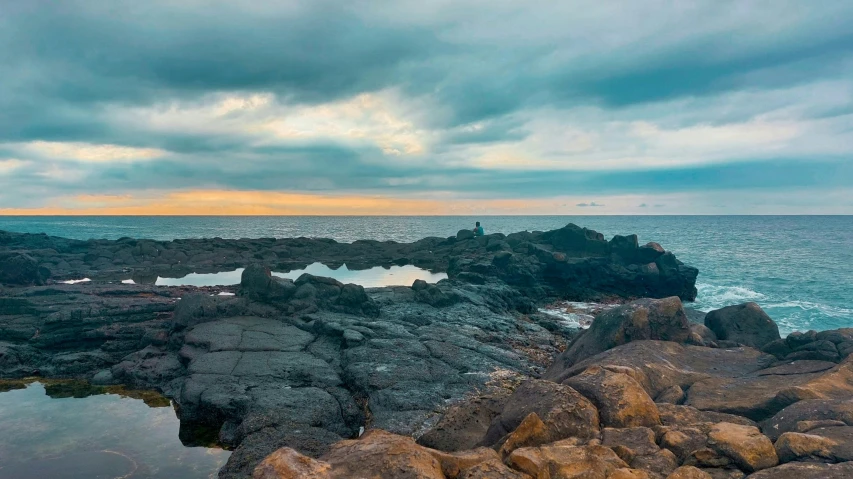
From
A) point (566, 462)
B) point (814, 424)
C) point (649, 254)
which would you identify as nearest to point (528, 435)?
point (566, 462)

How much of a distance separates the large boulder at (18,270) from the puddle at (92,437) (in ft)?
57.3

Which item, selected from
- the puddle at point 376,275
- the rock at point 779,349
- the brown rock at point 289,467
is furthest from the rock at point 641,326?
the puddle at point 376,275

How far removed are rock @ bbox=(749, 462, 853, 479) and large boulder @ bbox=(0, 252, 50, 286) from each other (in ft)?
113

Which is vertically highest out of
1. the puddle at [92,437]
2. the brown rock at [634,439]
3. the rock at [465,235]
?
the rock at [465,235]

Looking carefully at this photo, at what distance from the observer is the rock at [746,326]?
596 inches

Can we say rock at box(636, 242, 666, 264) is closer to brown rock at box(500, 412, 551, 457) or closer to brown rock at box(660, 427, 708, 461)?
Answer: brown rock at box(660, 427, 708, 461)

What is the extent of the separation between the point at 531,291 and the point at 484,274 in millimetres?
3835

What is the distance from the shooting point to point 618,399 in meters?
7.37

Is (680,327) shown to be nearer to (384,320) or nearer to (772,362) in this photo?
(772,362)

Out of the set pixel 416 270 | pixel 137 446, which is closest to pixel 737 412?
pixel 137 446

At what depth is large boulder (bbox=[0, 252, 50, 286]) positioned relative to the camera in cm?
2719

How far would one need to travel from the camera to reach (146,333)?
17.0 meters

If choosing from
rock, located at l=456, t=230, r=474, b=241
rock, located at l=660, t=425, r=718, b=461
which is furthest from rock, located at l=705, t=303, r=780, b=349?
rock, located at l=456, t=230, r=474, b=241

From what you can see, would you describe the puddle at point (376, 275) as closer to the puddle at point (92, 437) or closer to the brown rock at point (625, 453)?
the puddle at point (92, 437)
